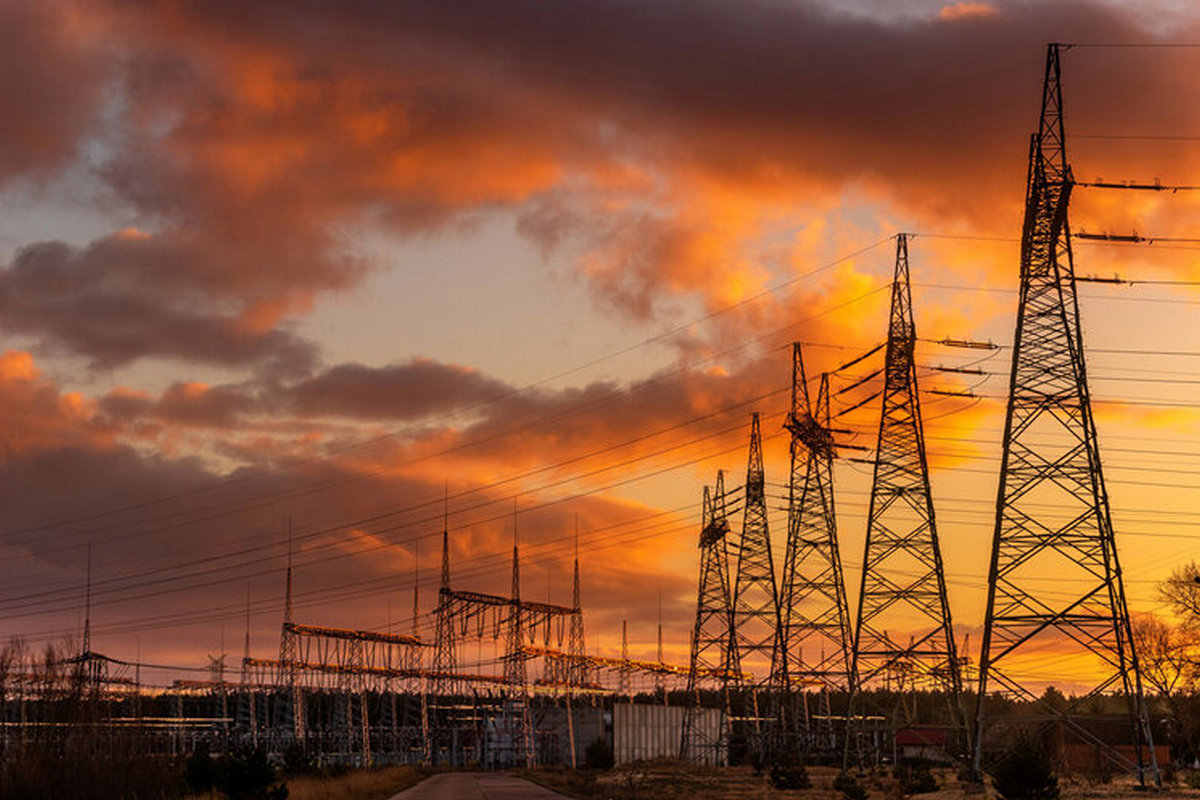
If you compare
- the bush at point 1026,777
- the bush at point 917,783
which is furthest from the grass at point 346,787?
the bush at point 1026,777

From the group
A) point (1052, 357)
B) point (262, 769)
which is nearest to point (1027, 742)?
point (1052, 357)

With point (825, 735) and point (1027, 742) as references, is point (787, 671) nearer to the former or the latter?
point (825, 735)

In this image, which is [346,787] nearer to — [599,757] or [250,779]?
[250,779]

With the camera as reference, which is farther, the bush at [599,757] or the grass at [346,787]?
the bush at [599,757]

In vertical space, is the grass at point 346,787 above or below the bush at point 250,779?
below

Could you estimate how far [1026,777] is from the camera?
3397 centimetres

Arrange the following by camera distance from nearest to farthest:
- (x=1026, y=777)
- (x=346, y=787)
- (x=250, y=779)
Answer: (x=1026, y=777) → (x=250, y=779) → (x=346, y=787)

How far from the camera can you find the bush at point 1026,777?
111ft

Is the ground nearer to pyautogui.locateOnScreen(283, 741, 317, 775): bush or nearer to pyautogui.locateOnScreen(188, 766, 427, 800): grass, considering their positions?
pyautogui.locateOnScreen(188, 766, 427, 800): grass

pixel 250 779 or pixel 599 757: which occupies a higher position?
pixel 250 779

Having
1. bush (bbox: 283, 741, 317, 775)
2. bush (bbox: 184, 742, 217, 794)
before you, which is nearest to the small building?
bush (bbox: 283, 741, 317, 775)

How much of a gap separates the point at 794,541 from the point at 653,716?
122 ft

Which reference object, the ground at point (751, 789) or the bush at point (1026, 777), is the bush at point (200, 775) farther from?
the bush at point (1026, 777)

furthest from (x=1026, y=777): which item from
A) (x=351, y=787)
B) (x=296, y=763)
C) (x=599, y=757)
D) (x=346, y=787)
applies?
(x=599, y=757)
